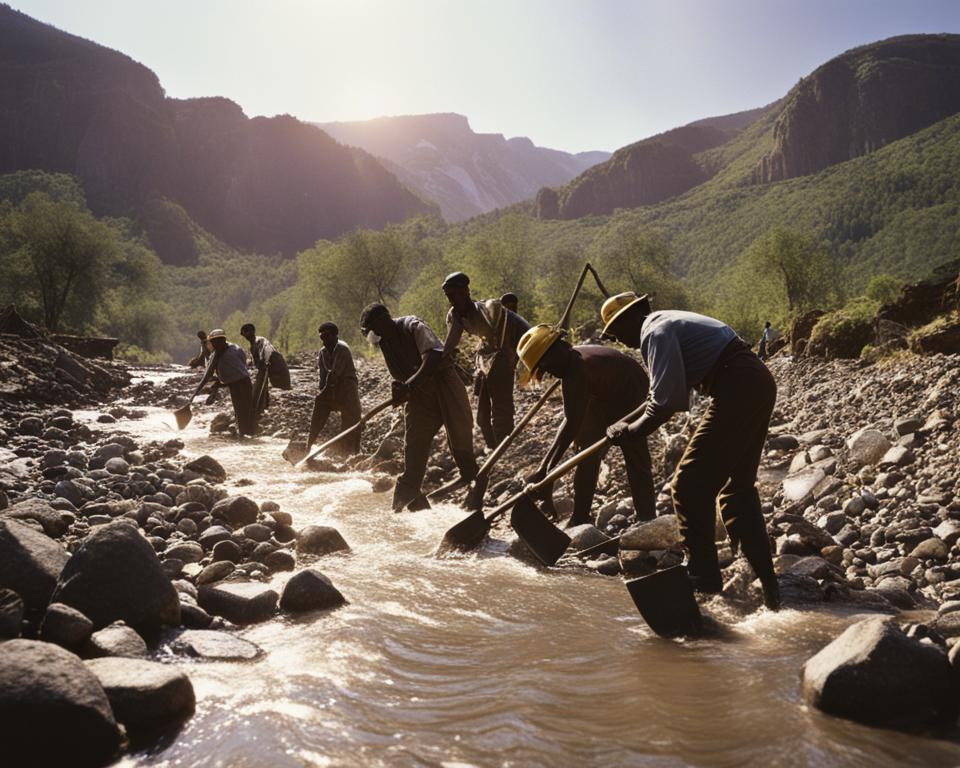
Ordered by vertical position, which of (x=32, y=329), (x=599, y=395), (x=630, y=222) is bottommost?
(x=599, y=395)

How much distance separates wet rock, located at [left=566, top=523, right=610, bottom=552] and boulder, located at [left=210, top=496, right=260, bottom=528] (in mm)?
2898

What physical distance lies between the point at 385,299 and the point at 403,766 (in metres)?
52.4

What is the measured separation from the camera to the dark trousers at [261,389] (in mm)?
10985

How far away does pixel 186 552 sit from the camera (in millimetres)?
4855

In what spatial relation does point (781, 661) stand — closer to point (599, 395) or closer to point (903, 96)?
point (599, 395)

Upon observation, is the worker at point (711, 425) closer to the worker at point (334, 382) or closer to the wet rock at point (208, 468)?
the worker at point (334, 382)

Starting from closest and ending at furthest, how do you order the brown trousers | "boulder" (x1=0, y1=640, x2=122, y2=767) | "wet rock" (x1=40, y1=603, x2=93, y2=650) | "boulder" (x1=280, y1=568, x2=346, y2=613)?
1. "boulder" (x1=0, y1=640, x2=122, y2=767)
2. "wet rock" (x1=40, y1=603, x2=93, y2=650)
3. "boulder" (x1=280, y1=568, x2=346, y2=613)
4. the brown trousers

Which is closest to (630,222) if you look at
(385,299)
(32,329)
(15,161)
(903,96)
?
(903,96)

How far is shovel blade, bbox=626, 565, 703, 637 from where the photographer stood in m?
3.51

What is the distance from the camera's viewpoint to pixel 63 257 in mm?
47906

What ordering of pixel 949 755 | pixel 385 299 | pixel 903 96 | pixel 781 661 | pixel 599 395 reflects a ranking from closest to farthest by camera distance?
pixel 949 755 → pixel 781 661 → pixel 599 395 → pixel 385 299 → pixel 903 96

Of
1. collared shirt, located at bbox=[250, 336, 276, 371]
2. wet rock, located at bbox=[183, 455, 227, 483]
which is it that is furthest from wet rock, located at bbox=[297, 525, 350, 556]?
collared shirt, located at bbox=[250, 336, 276, 371]

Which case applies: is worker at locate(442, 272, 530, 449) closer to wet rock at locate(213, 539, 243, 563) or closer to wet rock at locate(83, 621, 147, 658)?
wet rock at locate(213, 539, 243, 563)

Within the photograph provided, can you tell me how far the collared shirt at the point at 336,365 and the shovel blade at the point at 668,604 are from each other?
6342 mm
